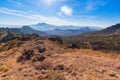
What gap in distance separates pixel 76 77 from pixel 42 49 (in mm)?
16026

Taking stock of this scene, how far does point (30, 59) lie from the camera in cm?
3316

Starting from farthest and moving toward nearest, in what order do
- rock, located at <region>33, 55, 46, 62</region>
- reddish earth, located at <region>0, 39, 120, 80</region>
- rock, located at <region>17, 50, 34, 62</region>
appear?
rock, located at <region>17, 50, 34, 62</region> → rock, located at <region>33, 55, 46, 62</region> → reddish earth, located at <region>0, 39, 120, 80</region>

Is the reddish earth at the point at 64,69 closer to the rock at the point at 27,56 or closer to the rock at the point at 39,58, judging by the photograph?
the rock at the point at 39,58

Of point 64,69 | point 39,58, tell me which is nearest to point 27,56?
point 39,58

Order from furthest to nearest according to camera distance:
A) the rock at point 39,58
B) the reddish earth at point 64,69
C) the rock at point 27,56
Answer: the rock at point 27,56 < the rock at point 39,58 < the reddish earth at point 64,69

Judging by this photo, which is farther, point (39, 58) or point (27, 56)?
point (27, 56)

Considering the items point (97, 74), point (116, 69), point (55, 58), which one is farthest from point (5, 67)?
point (116, 69)

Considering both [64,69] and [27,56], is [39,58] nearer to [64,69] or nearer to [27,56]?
[27,56]

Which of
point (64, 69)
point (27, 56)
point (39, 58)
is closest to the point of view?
point (64, 69)

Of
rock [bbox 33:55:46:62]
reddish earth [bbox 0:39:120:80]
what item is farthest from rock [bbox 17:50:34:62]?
rock [bbox 33:55:46:62]

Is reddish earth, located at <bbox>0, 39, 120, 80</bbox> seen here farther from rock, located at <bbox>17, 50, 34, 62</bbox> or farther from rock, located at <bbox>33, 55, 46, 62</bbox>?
rock, located at <bbox>17, 50, 34, 62</bbox>

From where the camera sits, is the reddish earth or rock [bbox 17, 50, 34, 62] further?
rock [bbox 17, 50, 34, 62]

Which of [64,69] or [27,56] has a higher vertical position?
[64,69]

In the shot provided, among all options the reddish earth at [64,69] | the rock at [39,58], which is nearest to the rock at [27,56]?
the reddish earth at [64,69]
